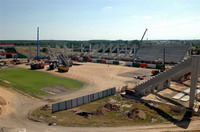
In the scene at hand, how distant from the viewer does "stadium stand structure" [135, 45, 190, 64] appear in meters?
84.2

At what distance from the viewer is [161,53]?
3639 inches

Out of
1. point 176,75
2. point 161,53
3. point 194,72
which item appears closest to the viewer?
point 194,72

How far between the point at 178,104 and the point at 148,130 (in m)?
11.1

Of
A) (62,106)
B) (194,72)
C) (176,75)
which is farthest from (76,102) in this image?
(176,75)

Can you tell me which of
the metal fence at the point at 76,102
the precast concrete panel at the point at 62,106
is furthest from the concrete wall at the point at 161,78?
the precast concrete panel at the point at 62,106

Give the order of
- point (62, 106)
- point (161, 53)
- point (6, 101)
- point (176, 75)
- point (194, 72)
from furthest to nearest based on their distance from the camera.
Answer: point (161, 53) → point (176, 75) → point (6, 101) → point (62, 106) → point (194, 72)

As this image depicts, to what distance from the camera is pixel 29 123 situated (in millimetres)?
24781

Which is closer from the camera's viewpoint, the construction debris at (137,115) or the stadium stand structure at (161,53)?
the construction debris at (137,115)

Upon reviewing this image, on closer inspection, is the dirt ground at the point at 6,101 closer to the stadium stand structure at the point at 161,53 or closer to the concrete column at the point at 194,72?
the concrete column at the point at 194,72

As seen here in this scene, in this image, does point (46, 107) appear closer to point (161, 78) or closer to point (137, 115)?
point (137, 115)

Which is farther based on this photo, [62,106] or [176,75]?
[176,75]

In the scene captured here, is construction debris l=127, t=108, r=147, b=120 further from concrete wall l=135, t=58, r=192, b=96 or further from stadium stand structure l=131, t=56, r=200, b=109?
concrete wall l=135, t=58, r=192, b=96

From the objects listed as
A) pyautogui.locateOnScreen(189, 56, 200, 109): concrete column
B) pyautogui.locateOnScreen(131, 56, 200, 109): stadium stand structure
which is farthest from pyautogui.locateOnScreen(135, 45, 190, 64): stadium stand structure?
pyautogui.locateOnScreen(189, 56, 200, 109): concrete column

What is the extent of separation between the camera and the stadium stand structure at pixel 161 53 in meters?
84.2
